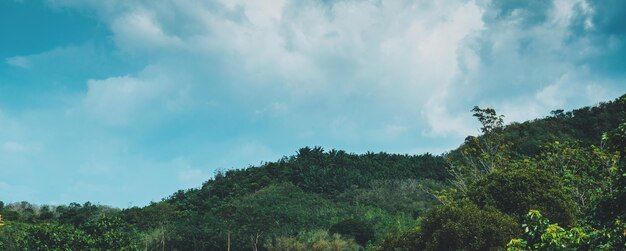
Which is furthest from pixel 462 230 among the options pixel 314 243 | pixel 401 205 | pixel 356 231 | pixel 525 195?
pixel 401 205

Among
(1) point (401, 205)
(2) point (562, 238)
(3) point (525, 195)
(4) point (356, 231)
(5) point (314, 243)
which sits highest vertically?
(1) point (401, 205)

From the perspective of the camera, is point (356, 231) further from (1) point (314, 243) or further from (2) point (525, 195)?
(2) point (525, 195)

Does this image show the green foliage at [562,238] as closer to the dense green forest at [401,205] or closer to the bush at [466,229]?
the dense green forest at [401,205]

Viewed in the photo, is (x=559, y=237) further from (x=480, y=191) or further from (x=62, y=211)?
(x=62, y=211)

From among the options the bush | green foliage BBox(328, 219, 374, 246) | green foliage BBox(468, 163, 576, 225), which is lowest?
the bush

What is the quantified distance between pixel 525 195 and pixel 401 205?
4387cm

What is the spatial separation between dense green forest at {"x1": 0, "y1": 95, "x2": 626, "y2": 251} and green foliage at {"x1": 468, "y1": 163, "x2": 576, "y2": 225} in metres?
0.06

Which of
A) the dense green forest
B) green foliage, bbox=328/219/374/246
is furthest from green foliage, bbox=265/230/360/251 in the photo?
green foliage, bbox=328/219/374/246

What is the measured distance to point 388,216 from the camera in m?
61.7

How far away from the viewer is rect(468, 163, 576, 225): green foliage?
78.2 feet

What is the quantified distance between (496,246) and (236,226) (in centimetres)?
3597

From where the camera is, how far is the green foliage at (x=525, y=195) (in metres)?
23.8

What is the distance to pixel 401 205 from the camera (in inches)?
2657

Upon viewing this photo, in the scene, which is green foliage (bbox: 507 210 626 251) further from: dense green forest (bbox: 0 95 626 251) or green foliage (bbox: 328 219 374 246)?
green foliage (bbox: 328 219 374 246)
